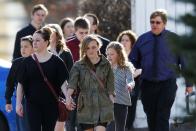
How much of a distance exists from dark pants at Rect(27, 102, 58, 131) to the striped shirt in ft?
4.56

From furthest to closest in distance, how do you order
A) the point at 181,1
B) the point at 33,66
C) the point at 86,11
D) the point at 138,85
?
the point at 86,11
the point at 138,85
the point at 33,66
the point at 181,1

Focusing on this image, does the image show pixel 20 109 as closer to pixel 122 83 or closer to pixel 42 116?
pixel 42 116

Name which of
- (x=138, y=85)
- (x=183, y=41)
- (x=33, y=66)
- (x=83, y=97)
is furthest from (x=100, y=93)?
(x=183, y=41)

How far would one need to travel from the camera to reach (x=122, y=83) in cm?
1027

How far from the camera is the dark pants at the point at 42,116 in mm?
9023

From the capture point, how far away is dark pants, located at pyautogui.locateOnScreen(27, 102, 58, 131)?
9023 mm

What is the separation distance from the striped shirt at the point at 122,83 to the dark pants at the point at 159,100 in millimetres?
346

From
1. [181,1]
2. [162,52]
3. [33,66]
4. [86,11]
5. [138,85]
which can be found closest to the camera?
[181,1]

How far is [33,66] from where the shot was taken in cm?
895

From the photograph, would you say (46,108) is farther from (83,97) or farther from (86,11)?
(86,11)

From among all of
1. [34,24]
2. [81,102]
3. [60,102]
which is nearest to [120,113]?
[81,102]

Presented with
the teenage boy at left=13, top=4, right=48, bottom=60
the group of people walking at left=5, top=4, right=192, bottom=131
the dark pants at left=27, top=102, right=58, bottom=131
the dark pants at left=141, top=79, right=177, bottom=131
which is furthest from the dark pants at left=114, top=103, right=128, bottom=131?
the teenage boy at left=13, top=4, right=48, bottom=60

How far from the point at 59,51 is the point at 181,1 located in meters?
7.47

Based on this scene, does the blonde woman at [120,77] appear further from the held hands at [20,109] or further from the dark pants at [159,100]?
the held hands at [20,109]
